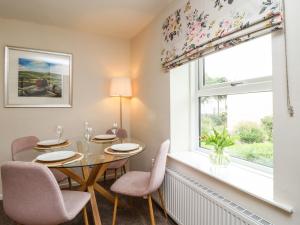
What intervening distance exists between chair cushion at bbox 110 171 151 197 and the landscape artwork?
1.66 meters

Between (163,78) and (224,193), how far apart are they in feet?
4.46

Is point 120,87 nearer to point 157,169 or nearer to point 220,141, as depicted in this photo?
point 157,169

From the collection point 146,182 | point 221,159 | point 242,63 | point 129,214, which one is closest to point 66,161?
point 146,182

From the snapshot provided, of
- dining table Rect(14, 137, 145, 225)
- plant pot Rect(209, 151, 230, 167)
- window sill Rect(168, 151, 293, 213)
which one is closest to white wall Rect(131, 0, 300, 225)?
window sill Rect(168, 151, 293, 213)

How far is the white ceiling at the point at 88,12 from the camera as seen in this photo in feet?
6.90

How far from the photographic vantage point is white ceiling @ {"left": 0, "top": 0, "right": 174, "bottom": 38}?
2.10m

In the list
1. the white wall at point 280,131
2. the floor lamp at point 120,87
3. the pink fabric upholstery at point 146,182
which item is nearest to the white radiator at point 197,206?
the white wall at point 280,131

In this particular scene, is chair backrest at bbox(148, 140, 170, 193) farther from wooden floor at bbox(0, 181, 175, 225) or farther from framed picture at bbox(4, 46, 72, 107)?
framed picture at bbox(4, 46, 72, 107)

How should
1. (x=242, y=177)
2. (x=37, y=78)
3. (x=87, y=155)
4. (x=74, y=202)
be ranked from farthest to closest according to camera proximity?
(x=37, y=78) → (x=87, y=155) → (x=74, y=202) → (x=242, y=177)

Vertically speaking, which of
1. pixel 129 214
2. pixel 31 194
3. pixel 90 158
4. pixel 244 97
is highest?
pixel 244 97

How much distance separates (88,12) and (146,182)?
213 cm

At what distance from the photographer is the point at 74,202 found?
148cm

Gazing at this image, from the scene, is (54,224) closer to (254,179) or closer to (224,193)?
(224,193)

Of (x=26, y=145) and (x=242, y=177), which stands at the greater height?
(x=26, y=145)
